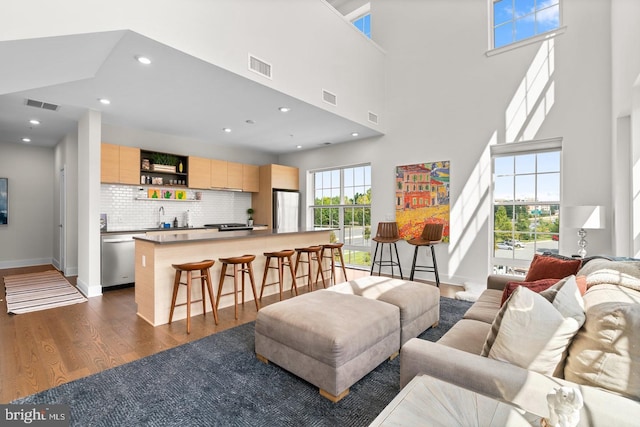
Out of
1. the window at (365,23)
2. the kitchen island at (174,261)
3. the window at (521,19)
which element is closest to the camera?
the kitchen island at (174,261)

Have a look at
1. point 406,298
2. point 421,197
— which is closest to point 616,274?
point 406,298

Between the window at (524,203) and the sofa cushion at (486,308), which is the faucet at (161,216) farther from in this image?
the window at (524,203)

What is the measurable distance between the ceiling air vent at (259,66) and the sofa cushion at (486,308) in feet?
11.0

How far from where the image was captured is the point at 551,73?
4.29m

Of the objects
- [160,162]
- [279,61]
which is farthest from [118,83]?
[160,162]

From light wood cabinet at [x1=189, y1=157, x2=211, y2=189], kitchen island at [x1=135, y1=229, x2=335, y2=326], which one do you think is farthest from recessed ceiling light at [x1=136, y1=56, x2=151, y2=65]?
light wood cabinet at [x1=189, y1=157, x2=211, y2=189]

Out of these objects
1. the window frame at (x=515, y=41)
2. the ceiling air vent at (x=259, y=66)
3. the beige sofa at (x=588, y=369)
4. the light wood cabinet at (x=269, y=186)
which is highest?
the window frame at (x=515, y=41)

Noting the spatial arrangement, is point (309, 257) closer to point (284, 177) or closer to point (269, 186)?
point (269, 186)

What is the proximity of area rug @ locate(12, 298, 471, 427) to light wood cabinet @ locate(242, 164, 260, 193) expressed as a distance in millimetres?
4939

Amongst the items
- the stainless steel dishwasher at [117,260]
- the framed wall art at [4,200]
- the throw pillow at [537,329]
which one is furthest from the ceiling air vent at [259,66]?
the framed wall art at [4,200]

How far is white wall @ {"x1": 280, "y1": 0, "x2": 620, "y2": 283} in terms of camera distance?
3.99 metres

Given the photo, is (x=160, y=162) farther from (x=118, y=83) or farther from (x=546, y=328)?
(x=546, y=328)

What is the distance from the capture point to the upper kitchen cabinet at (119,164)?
500 cm

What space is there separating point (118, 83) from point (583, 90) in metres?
5.92
